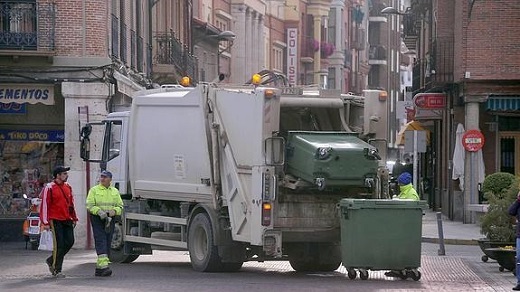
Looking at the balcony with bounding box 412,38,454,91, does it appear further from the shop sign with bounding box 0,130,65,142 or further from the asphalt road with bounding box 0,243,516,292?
the asphalt road with bounding box 0,243,516,292

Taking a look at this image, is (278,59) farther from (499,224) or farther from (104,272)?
(104,272)

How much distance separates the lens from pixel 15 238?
3184 centimetres

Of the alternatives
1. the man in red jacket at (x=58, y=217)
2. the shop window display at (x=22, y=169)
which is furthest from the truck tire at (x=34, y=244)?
the man in red jacket at (x=58, y=217)

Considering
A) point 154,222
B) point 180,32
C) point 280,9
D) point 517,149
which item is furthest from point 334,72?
point 154,222

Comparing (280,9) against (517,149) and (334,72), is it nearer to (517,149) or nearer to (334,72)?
(334,72)

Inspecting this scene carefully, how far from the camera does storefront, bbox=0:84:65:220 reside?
1258 inches

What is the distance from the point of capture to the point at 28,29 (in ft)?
95.5

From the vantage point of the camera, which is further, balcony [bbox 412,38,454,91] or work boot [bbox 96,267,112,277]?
balcony [bbox 412,38,454,91]

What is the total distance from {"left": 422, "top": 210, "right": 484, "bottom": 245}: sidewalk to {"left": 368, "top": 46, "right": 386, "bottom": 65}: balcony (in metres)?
75.5

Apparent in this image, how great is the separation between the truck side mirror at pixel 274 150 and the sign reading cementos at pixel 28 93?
10.0 metres

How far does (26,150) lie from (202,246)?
1167 cm

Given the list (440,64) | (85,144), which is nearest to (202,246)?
(85,144)

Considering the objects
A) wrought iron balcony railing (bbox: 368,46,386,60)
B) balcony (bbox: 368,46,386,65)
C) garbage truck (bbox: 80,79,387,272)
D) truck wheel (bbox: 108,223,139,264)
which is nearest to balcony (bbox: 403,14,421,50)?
truck wheel (bbox: 108,223,139,264)

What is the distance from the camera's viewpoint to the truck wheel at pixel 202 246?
2117cm
